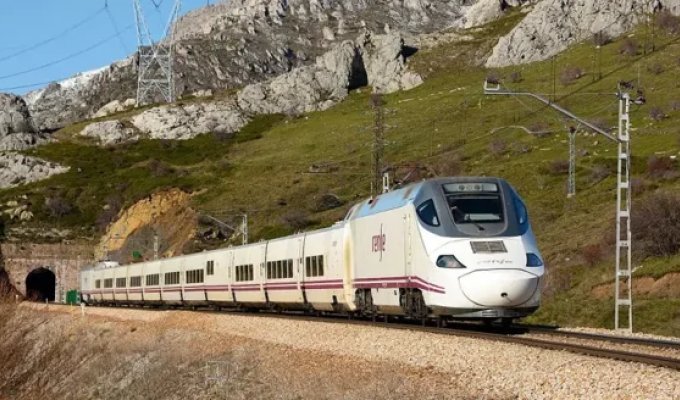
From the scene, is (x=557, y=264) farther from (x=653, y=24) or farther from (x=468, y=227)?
(x=653, y=24)

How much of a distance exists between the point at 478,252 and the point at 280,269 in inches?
797

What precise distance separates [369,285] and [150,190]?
121m

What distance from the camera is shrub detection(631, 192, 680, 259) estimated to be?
57812 mm

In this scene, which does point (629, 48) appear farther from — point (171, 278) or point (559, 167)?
point (171, 278)

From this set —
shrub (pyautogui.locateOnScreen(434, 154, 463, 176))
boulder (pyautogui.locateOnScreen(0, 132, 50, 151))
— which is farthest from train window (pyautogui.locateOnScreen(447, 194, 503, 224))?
boulder (pyautogui.locateOnScreen(0, 132, 50, 151))

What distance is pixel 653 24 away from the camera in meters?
176

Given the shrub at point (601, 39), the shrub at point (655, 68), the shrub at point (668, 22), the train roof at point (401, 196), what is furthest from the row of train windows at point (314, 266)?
the shrub at point (601, 39)

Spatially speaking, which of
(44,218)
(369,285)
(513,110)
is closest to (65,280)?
(44,218)

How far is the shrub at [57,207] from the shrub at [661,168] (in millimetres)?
89476

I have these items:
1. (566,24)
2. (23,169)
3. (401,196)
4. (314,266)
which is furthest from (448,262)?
(566,24)

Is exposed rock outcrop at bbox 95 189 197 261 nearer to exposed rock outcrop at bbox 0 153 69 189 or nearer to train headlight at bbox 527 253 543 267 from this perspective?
exposed rock outcrop at bbox 0 153 69 189

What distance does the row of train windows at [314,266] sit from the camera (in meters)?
37.0

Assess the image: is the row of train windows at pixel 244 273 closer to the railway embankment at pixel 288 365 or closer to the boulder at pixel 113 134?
the railway embankment at pixel 288 365

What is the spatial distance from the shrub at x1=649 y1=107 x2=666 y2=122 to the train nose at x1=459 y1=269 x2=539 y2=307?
10238 centimetres
